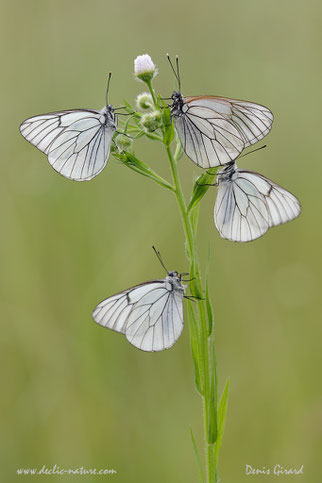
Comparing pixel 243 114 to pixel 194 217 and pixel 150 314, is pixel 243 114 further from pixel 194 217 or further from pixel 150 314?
pixel 150 314

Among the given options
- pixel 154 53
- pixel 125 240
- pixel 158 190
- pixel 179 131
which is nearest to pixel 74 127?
pixel 179 131

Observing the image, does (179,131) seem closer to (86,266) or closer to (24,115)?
(86,266)

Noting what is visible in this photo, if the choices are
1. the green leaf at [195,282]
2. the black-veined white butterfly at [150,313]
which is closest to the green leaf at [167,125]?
the green leaf at [195,282]

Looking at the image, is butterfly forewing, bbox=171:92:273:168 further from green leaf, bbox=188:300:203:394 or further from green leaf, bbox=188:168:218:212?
green leaf, bbox=188:300:203:394

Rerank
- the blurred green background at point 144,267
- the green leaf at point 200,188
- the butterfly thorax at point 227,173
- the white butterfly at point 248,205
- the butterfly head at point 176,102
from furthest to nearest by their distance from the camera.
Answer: the blurred green background at point 144,267, the butterfly thorax at point 227,173, the white butterfly at point 248,205, the butterfly head at point 176,102, the green leaf at point 200,188

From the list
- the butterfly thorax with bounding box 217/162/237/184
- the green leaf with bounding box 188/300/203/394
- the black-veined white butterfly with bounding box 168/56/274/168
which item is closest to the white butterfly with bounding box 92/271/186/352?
the green leaf with bounding box 188/300/203/394

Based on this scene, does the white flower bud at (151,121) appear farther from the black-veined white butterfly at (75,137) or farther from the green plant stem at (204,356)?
the black-veined white butterfly at (75,137)
